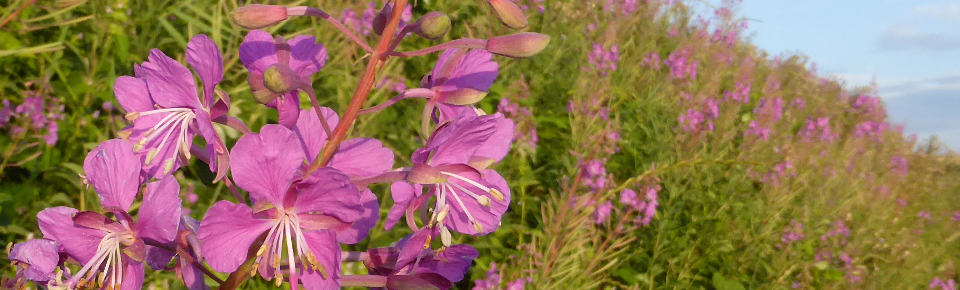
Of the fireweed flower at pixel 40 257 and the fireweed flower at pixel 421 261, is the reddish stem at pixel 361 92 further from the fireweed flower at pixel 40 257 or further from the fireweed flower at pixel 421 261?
the fireweed flower at pixel 40 257

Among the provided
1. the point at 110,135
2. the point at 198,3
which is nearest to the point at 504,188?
the point at 110,135

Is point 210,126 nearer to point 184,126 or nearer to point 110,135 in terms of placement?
point 184,126

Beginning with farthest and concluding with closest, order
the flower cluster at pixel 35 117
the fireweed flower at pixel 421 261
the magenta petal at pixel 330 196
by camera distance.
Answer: the flower cluster at pixel 35 117 < the fireweed flower at pixel 421 261 < the magenta petal at pixel 330 196

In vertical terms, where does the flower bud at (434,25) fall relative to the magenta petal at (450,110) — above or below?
above

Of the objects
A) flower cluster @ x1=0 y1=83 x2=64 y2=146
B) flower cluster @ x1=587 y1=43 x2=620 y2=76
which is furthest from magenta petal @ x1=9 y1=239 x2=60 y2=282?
flower cluster @ x1=587 y1=43 x2=620 y2=76

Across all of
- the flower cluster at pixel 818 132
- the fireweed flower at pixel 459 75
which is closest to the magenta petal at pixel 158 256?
the fireweed flower at pixel 459 75

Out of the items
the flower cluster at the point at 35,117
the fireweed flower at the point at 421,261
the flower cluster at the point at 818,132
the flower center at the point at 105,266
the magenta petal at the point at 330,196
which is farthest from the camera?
the flower cluster at the point at 818,132
